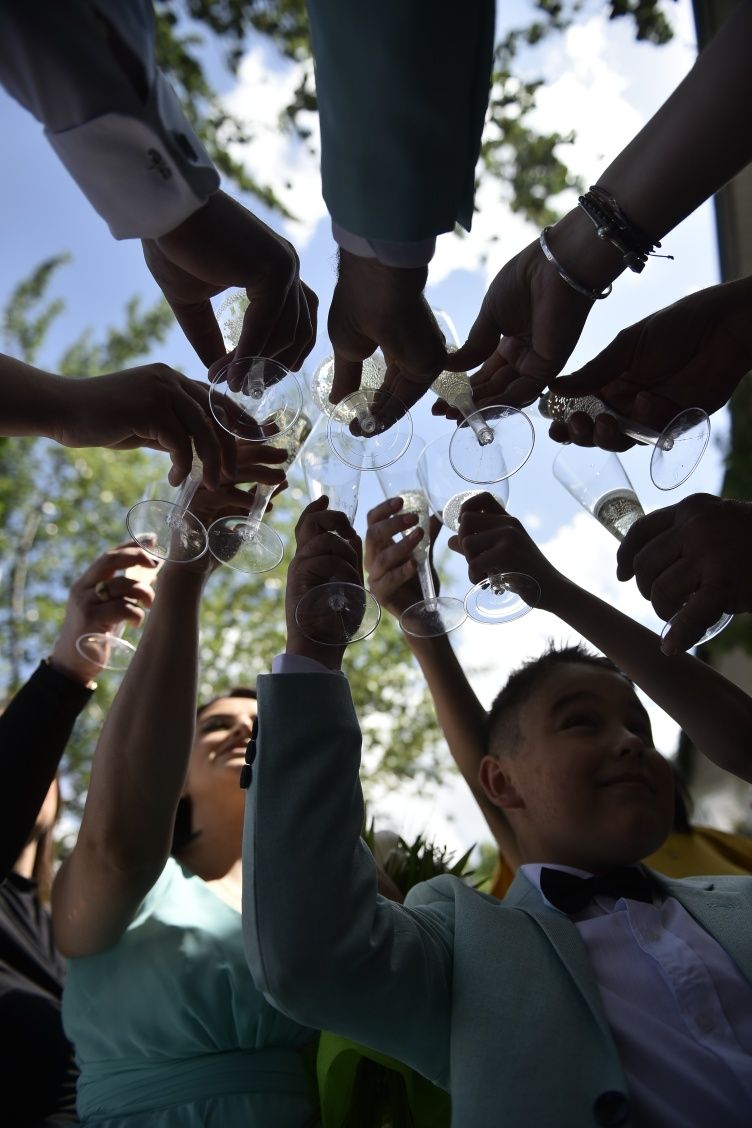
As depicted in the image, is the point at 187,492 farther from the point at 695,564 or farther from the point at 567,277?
the point at 695,564

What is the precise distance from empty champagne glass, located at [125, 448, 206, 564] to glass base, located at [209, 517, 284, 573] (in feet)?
0.21

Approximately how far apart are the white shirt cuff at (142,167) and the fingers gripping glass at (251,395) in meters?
0.36

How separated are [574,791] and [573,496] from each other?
27.5 inches

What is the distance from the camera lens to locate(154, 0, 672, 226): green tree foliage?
11.5 ft

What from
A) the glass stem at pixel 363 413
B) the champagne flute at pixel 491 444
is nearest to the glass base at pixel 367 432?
the glass stem at pixel 363 413

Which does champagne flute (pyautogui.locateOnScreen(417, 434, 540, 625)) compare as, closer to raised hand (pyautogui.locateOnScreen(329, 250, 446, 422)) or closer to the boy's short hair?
raised hand (pyautogui.locateOnScreen(329, 250, 446, 422))

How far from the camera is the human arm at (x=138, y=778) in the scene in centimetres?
202

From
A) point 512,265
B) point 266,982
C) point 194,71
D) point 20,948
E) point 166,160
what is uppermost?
point 194,71

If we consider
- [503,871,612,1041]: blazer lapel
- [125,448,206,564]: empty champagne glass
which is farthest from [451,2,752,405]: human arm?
[503,871,612,1041]: blazer lapel

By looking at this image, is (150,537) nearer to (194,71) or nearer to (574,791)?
(574,791)

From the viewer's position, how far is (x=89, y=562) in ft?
37.3

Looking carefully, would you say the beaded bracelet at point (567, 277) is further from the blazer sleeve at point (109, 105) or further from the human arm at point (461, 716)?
the human arm at point (461, 716)

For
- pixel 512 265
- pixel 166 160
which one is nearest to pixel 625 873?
pixel 512 265

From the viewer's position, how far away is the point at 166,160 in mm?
1147
